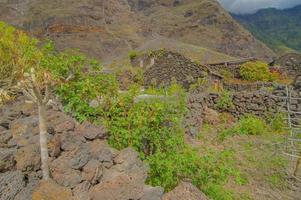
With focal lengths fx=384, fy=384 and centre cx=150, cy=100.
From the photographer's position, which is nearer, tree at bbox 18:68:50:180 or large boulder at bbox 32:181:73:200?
large boulder at bbox 32:181:73:200

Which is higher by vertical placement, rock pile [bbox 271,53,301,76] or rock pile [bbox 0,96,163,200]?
rock pile [bbox 271,53,301,76]

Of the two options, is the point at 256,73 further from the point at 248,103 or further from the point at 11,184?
the point at 11,184

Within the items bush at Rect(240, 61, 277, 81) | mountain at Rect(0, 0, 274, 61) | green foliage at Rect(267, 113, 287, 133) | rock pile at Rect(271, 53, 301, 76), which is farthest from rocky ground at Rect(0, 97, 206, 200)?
mountain at Rect(0, 0, 274, 61)

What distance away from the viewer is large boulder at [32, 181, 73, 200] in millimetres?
4758

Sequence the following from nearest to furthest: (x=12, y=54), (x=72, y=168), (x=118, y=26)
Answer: (x=72, y=168) → (x=12, y=54) → (x=118, y=26)

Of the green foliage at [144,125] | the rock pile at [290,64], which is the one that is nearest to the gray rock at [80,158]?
the green foliage at [144,125]

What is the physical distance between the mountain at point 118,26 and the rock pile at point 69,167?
170 feet

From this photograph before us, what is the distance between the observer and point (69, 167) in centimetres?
570

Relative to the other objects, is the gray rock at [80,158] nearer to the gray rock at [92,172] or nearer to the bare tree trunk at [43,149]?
the gray rock at [92,172]

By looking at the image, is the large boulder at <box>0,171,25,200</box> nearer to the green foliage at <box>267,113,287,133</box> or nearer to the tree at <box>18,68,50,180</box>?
the tree at <box>18,68,50,180</box>

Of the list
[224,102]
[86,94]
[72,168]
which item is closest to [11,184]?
[72,168]

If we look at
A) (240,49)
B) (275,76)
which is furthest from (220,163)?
(240,49)

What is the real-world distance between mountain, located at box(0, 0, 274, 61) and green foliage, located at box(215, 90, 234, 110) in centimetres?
4276

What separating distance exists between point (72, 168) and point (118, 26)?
92680mm
